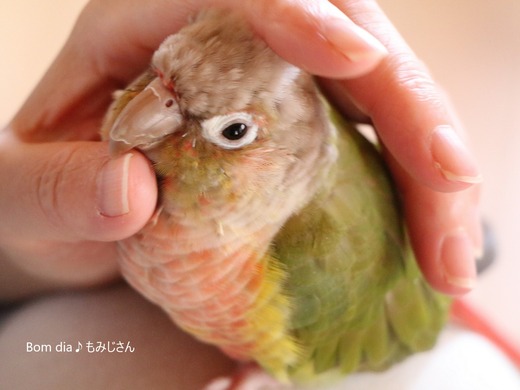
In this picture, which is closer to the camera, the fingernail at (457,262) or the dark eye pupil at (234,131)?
the dark eye pupil at (234,131)

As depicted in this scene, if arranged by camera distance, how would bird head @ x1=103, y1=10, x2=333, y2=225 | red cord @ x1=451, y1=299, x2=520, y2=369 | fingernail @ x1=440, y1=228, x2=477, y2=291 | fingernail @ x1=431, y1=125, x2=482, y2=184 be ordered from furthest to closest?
red cord @ x1=451, y1=299, x2=520, y2=369 → fingernail @ x1=440, y1=228, x2=477, y2=291 → fingernail @ x1=431, y1=125, x2=482, y2=184 → bird head @ x1=103, y1=10, x2=333, y2=225

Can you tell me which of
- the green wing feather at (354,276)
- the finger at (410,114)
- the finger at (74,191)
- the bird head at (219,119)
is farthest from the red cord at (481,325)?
the finger at (74,191)

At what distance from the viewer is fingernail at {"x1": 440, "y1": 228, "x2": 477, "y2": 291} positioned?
0.75 meters

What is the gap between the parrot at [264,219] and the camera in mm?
527

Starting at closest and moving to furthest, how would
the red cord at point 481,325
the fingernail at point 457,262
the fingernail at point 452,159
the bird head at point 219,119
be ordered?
the bird head at point 219,119 < the fingernail at point 452,159 < the fingernail at point 457,262 < the red cord at point 481,325

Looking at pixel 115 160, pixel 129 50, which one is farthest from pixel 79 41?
pixel 115 160

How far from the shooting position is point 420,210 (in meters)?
0.76

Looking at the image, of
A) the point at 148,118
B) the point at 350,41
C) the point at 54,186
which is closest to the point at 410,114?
the point at 350,41

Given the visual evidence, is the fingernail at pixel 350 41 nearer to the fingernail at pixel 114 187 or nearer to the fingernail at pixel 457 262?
the fingernail at pixel 114 187

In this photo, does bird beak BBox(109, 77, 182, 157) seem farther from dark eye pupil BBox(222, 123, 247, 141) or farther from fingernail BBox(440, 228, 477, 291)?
fingernail BBox(440, 228, 477, 291)

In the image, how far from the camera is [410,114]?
0.66 m

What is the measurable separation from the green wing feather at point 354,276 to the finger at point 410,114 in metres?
0.06

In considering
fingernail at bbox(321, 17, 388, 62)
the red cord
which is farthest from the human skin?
the red cord

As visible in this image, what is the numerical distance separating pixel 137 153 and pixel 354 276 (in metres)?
0.30
